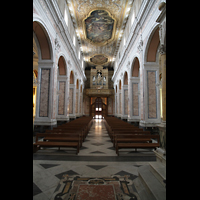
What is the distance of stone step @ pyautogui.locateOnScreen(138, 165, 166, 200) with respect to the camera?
2059 mm

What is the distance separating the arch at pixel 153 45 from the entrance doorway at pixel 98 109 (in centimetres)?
1834

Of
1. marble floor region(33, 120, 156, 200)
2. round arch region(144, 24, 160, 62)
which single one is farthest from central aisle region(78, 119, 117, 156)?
round arch region(144, 24, 160, 62)

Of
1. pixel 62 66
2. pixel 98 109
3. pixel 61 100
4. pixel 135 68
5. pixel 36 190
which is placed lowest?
pixel 36 190

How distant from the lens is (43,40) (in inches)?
326

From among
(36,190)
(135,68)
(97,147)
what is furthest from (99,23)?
(36,190)

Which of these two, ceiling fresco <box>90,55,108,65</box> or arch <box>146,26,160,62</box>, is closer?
arch <box>146,26,160,62</box>

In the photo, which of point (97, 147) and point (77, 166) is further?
point (97, 147)

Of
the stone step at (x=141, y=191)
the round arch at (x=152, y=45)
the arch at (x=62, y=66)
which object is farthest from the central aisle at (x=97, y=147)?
the arch at (x=62, y=66)

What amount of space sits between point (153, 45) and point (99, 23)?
6.88 m

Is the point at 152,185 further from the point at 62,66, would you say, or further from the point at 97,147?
the point at 62,66

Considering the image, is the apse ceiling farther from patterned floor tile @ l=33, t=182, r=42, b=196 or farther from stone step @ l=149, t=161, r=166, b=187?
patterned floor tile @ l=33, t=182, r=42, b=196

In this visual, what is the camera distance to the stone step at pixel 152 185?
2.06 m

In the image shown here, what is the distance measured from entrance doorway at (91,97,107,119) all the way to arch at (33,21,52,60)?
18.3 m
